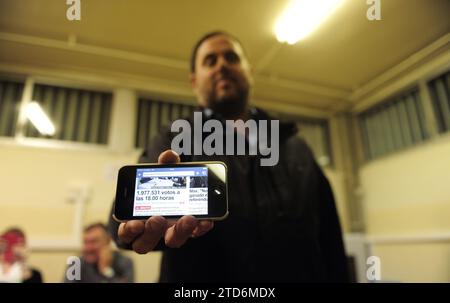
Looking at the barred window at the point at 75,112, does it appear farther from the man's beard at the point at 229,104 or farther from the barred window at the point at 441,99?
the barred window at the point at 441,99

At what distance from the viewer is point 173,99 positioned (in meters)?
0.48

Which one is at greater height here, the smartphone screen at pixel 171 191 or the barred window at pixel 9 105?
the barred window at pixel 9 105

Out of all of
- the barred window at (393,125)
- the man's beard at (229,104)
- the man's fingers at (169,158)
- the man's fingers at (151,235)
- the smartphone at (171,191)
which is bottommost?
the man's fingers at (151,235)

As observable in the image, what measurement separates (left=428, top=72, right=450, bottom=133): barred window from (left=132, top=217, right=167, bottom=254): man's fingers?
349 millimetres

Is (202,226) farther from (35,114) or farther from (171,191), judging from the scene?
(35,114)

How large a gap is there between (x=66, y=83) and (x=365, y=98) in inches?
18.7

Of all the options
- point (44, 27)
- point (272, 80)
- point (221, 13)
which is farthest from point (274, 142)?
point (44, 27)

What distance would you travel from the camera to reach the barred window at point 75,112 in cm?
48

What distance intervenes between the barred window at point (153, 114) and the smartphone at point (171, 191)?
23cm

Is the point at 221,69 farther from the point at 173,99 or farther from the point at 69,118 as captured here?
the point at 69,118

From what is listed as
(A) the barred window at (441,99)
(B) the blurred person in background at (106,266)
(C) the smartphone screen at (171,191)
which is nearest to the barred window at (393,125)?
(A) the barred window at (441,99)

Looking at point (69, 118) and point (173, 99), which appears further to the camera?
point (69, 118)

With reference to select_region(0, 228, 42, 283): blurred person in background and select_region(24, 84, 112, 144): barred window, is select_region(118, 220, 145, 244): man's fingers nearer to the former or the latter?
select_region(0, 228, 42, 283): blurred person in background

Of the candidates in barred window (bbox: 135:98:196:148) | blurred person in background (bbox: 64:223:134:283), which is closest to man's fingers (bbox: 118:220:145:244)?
blurred person in background (bbox: 64:223:134:283)
